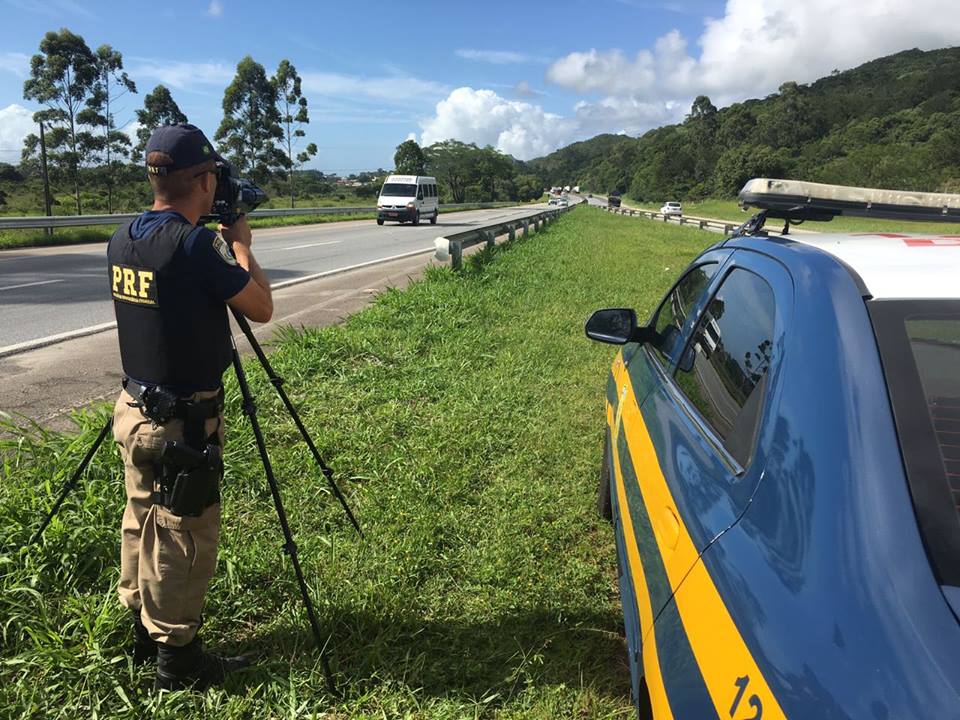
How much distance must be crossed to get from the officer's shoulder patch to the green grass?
149cm

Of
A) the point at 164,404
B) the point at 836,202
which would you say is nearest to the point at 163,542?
the point at 164,404

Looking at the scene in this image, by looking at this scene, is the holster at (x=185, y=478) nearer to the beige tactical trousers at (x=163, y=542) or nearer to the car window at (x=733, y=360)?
the beige tactical trousers at (x=163, y=542)

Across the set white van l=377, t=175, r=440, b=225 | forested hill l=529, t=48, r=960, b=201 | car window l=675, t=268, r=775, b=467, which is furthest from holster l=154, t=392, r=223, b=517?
forested hill l=529, t=48, r=960, b=201

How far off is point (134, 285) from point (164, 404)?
1.30 ft

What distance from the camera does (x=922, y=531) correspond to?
1040mm

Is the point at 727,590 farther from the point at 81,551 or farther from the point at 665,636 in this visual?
the point at 81,551

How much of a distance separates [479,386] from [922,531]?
4.56 meters

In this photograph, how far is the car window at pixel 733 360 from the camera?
152 cm

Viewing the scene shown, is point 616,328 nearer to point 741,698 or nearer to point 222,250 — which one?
point 222,250

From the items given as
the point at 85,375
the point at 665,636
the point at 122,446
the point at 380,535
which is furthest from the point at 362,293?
the point at 665,636

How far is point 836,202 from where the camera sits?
2.56 metres

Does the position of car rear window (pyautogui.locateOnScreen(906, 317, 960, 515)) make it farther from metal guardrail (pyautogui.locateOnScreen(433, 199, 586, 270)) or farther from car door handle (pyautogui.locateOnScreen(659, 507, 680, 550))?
metal guardrail (pyautogui.locateOnScreen(433, 199, 586, 270))

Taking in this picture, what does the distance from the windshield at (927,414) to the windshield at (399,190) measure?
29.0 meters

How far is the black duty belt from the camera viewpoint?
2049 millimetres
